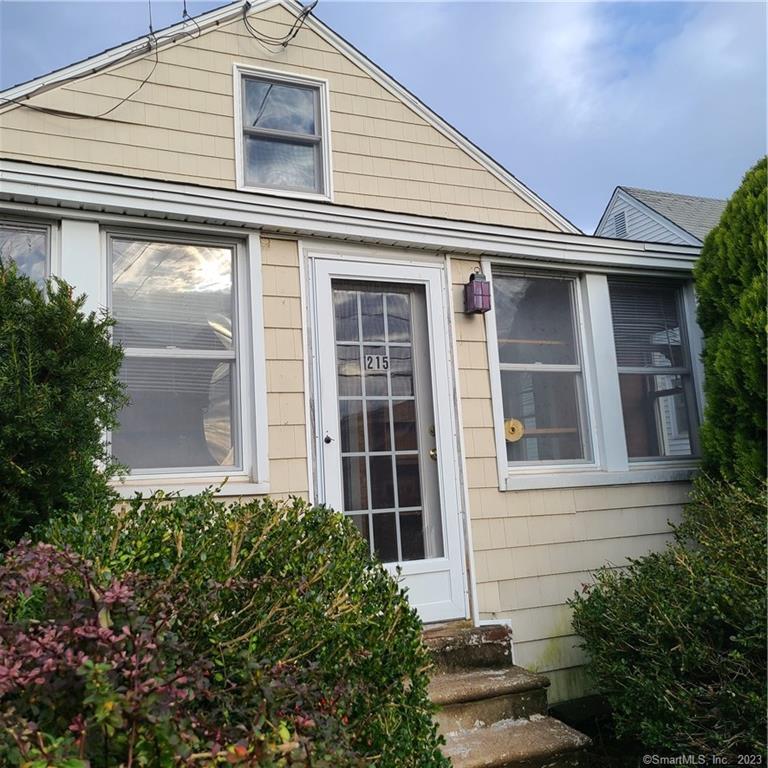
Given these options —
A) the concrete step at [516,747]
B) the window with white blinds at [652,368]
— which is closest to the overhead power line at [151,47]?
the window with white blinds at [652,368]

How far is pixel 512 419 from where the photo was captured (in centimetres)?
476

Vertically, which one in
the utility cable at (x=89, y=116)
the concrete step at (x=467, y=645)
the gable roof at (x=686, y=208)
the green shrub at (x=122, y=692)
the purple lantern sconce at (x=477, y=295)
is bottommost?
the concrete step at (x=467, y=645)

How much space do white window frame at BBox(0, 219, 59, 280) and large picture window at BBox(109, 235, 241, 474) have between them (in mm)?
310

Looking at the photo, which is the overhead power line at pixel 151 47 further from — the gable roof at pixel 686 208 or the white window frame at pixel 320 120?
the gable roof at pixel 686 208

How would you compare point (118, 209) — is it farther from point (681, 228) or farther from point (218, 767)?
point (681, 228)

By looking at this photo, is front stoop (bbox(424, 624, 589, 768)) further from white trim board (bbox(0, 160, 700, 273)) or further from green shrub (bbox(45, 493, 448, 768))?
white trim board (bbox(0, 160, 700, 273))

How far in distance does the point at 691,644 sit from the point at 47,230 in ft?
13.2

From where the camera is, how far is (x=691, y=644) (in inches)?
124

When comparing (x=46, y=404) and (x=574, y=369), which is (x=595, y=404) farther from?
(x=46, y=404)

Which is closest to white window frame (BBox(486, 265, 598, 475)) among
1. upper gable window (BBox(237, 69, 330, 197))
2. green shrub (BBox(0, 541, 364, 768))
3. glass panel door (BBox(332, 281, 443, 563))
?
glass panel door (BBox(332, 281, 443, 563))

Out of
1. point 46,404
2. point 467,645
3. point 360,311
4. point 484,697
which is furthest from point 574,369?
point 46,404

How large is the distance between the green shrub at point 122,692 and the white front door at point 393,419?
2277mm

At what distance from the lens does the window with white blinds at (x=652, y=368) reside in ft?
16.9

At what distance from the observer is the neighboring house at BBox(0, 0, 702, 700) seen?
155 inches
